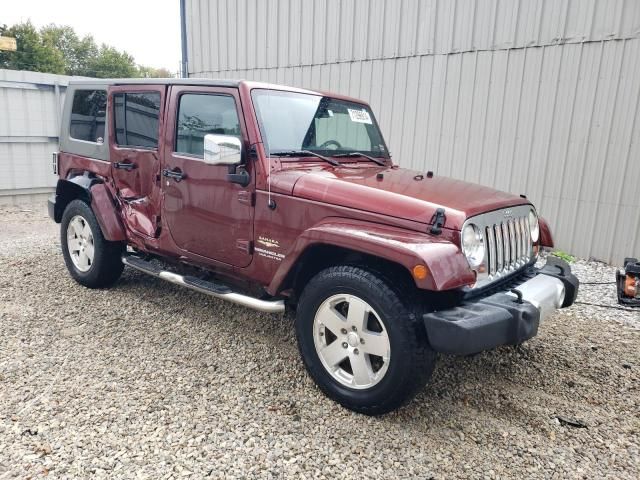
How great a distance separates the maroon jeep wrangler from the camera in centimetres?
260

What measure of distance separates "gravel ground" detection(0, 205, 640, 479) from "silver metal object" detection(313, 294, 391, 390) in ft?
0.74

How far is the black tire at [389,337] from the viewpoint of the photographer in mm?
2570

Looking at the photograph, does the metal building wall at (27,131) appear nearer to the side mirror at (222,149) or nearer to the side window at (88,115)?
the side window at (88,115)

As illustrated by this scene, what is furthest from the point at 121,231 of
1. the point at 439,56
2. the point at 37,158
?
the point at 37,158

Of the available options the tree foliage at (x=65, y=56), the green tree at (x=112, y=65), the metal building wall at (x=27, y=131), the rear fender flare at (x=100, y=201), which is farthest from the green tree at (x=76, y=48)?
the rear fender flare at (x=100, y=201)

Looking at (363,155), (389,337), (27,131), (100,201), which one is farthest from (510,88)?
(27,131)

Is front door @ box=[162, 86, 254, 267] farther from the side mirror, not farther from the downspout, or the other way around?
the downspout

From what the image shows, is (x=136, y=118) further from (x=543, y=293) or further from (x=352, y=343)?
(x=543, y=293)

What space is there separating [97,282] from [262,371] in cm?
222

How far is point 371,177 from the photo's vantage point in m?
3.30

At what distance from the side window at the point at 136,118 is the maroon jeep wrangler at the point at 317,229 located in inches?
0.7

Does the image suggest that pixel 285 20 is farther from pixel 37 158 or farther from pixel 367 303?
pixel 367 303

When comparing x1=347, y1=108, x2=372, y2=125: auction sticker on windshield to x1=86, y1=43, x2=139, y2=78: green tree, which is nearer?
x1=347, y1=108, x2=372, y2=125: auction sticker on windshield

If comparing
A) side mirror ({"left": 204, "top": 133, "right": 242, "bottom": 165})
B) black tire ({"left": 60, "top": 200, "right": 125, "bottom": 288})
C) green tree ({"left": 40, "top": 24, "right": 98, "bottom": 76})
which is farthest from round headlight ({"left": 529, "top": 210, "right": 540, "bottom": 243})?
green tree ({"left": 40, "top": 24, "right": 98, "bottom": 76})
